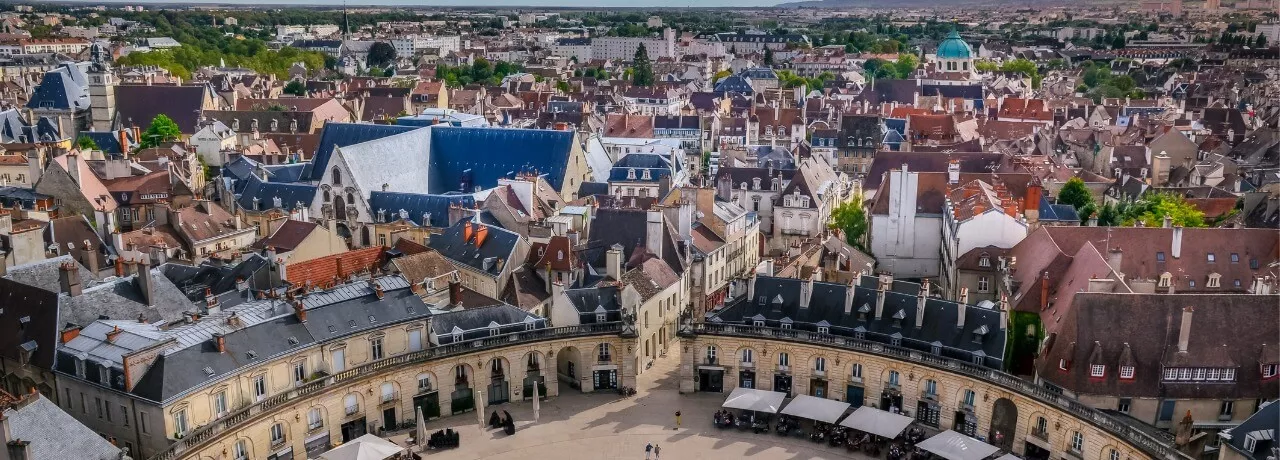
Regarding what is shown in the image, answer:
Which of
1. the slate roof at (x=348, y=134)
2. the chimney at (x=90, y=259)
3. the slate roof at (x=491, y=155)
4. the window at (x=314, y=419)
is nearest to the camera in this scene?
the window at (x=314, y=419)

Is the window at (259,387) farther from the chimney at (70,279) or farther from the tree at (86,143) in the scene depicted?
the tree at (86,143)

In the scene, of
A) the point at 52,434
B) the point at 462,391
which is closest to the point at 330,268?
the point at 462,391

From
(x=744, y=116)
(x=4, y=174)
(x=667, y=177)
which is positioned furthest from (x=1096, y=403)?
(x=744, y=116)

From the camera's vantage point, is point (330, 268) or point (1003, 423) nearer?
point (1003, 423)

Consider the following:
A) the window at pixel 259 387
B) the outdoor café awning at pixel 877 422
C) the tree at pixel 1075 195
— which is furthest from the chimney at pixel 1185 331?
the tree at pixel 1075 195

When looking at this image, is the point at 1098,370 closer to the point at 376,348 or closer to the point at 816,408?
the point at 816,408

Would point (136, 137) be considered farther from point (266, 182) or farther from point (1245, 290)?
point (1245, 290)
